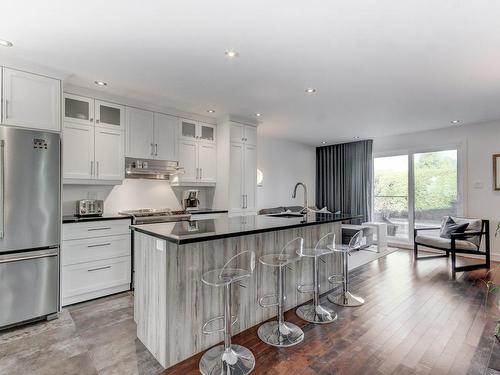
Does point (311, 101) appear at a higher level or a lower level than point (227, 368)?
higher

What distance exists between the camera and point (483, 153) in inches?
201

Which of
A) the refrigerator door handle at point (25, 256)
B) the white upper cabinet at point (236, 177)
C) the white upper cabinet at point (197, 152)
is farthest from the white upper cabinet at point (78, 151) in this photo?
the white upper cabinet at point (236, 177)

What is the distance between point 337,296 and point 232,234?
6.24 ft

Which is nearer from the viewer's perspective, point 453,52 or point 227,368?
point 227,368

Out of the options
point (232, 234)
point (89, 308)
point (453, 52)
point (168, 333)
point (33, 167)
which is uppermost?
point (453, 52)

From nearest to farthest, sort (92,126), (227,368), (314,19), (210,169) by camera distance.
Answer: (227,368), (314,19), (92,126), (210,169)

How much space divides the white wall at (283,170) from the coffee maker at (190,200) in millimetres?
1913

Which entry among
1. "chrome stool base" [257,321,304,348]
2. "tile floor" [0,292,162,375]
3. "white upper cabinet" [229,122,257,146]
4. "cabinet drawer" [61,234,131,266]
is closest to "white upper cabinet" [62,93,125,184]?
"cabinet drawer" [61,234,131,266]

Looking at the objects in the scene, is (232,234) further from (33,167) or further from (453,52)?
(453,52)

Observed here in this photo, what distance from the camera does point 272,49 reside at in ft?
8.10

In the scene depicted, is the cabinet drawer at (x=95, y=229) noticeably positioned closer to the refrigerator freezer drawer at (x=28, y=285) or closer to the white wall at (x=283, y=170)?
the refrigerator freezer drawer at (x=28, y=285)

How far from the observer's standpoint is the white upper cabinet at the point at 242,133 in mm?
4695

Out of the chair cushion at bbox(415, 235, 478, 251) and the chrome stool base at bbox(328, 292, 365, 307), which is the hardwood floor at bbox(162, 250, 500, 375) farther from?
the chair cushion at bbox(415, 235, 478, 251)

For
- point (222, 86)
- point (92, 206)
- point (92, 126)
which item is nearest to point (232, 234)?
point (222, 86)
